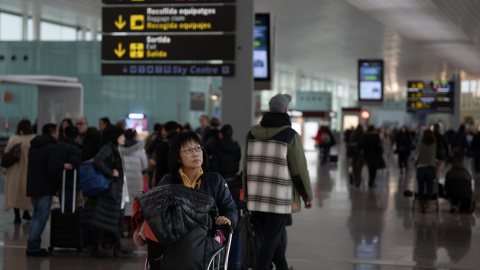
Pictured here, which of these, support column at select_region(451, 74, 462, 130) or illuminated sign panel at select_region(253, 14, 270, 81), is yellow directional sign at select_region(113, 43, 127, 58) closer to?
illuminated sign panel at select_region(253, 14, 270, 81)

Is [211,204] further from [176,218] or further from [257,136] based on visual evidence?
[257,136]

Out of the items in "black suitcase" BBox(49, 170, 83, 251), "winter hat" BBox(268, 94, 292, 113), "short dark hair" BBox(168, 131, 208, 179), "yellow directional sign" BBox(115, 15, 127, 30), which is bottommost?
"black suitcase" BBox(49, 170, 83, 251)

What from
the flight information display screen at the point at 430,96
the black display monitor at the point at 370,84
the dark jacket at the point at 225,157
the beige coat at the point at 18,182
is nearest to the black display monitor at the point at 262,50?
the dark jacket at the point at 225,157

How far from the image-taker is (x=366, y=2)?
45.7 meters

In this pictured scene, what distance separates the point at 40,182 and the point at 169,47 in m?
2.88

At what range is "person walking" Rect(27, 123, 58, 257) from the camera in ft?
32.3

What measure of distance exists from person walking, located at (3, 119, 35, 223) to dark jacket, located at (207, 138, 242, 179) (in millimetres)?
3153

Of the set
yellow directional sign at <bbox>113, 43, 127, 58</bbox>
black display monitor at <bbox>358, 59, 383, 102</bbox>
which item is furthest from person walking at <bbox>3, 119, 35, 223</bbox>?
black display monitor at <bbox>358, 59, 383, 102</bbox>

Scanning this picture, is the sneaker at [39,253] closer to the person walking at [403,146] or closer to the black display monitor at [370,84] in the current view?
the person walking at [403,146]

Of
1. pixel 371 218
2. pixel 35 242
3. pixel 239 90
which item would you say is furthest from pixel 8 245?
pixel 371 218

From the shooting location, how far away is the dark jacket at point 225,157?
11.8 meters

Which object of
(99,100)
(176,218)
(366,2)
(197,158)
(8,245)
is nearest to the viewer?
(176,218)

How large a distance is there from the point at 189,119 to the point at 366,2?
17.9m

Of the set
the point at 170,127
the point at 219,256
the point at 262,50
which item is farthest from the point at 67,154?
the point at 262,50
